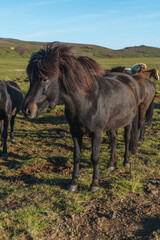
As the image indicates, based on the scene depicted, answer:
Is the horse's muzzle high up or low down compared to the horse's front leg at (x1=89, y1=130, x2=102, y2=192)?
up

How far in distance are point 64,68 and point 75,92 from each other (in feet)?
1.32

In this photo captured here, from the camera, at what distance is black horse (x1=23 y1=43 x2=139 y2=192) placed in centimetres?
320

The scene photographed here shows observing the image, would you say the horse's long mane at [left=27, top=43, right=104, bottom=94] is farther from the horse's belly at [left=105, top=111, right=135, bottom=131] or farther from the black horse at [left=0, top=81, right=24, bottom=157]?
the black horse at [left=0, top=81, right=24, bottom=157]

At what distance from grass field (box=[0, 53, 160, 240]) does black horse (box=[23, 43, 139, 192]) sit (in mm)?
451

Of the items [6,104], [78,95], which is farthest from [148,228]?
[6,104]

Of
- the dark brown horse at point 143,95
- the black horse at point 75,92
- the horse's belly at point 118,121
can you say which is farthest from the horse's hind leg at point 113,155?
the dark brown horse at point 143,95

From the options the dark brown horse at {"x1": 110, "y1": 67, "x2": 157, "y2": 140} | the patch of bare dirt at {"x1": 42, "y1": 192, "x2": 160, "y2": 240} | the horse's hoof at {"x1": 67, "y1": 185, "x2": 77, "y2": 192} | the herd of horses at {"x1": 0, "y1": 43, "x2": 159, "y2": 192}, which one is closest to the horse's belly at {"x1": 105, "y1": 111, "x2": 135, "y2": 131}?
the herd of horses at {"x1": 0, "y1": 43, "x2": 159, "y2": 192}

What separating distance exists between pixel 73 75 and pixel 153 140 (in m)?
4.19

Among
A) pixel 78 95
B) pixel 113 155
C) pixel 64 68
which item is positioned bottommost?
pixel 113 155

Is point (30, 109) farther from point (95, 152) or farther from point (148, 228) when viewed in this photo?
point (148, 228)

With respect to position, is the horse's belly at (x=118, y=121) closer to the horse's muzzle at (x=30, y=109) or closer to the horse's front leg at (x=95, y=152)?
the horse's front leg at (x=95, y=152)

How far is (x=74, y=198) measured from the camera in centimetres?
362

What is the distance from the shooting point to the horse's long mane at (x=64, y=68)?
3.20 metres

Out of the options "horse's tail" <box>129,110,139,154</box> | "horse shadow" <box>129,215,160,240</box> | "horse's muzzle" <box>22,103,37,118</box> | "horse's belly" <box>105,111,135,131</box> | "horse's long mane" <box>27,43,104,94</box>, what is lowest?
"horse shadow" <box>129,215,160,240</box>
